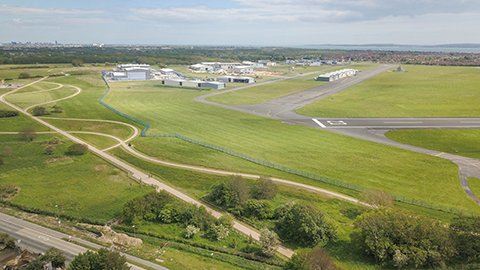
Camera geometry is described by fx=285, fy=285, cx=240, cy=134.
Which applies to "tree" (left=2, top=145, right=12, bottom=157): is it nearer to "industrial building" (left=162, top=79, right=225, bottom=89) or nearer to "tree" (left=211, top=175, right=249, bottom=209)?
"tree" (left=211, top=175, right=249, bottom=209)

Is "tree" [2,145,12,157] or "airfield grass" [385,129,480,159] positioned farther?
"airfield grass" [385,129,480,159]

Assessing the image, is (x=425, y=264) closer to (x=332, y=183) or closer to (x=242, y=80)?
(x=332, y=183)

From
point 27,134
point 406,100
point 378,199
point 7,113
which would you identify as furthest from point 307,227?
point 406,100

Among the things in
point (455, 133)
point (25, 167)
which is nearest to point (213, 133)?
point (25, 167)

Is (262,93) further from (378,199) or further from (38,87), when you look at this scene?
(38,87)

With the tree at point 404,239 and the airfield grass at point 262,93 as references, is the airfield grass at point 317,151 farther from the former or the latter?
the airfield grass at point 262,93

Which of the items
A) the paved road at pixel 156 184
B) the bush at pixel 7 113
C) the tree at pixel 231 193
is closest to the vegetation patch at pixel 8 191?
the paved road at pixel 156 184

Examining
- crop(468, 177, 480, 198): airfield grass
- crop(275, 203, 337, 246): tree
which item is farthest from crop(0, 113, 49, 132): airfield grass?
crop(468, 177, 480, 198): airfield grass
